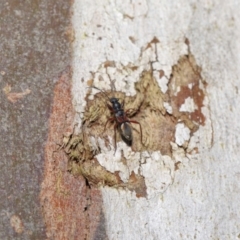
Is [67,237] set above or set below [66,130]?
below

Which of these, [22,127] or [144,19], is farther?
[144,19]

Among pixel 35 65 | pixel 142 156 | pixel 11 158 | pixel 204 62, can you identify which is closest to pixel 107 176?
pixel 142 156

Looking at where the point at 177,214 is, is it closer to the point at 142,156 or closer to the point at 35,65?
the point at 142,156

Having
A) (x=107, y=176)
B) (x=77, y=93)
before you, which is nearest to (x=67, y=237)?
(x=107, y=176)

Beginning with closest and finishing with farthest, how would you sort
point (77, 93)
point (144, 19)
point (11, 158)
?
point (11, 158)
point (77, 93)
point (144, 19)

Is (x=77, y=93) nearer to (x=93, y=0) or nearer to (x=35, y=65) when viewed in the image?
(x=35, y=65)

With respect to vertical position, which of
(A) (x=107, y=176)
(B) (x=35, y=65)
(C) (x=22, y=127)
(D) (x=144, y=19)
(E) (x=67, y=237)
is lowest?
(E) (x=67, y=237)

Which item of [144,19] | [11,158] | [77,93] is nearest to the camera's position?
[11,158]
